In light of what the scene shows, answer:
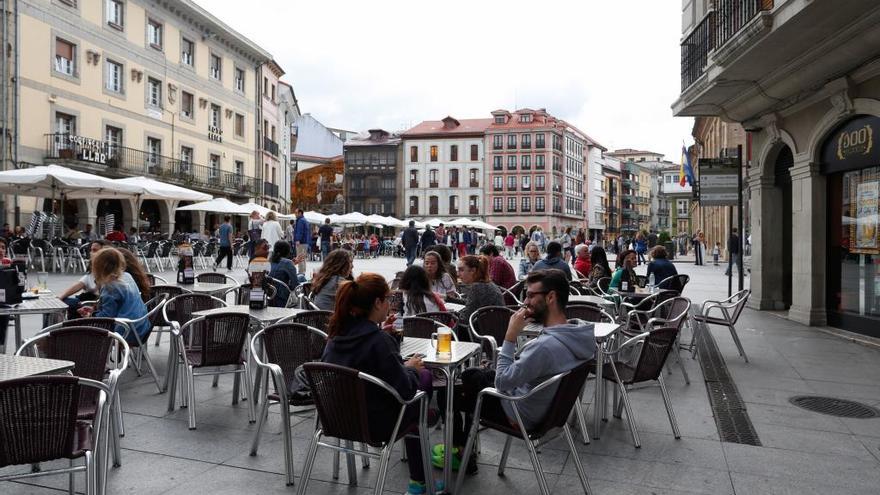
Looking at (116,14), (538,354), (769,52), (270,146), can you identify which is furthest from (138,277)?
(270,146)

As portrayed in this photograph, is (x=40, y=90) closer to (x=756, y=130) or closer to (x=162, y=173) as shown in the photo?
(x=162, y=173)

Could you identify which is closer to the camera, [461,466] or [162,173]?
[461,466]

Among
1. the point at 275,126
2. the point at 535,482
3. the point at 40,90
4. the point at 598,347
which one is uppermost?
the point at 275,126

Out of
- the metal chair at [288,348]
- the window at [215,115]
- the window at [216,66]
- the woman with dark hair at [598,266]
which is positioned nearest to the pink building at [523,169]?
the window at [216,66]

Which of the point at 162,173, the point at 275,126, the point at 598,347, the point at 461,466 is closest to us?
the point at 461,466

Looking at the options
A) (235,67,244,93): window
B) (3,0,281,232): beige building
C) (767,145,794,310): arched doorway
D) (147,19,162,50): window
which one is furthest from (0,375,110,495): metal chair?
(235,67,244,93): window

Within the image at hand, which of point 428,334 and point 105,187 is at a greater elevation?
point 105,187

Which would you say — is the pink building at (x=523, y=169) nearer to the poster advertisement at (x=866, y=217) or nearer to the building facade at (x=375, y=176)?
the building facade at (x=375, y=176)

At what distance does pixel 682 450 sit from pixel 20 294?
591cm

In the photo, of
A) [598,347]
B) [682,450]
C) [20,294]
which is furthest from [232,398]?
[682,450]

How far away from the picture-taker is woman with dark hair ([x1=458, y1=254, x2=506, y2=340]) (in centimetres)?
619

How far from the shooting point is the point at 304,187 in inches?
3031

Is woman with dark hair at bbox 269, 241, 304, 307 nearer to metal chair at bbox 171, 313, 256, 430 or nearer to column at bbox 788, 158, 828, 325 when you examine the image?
metal chair at bbox 171, 313, 256, 430

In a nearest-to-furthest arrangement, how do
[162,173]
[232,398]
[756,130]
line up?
[232,398], [756,130], [162,173]
